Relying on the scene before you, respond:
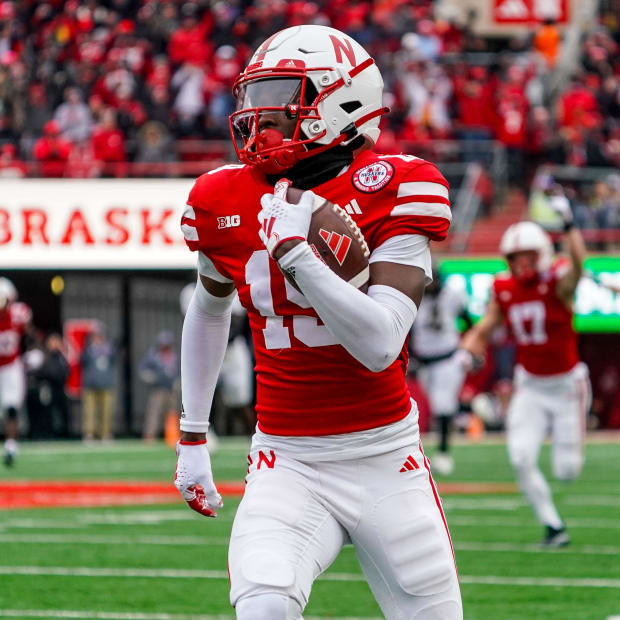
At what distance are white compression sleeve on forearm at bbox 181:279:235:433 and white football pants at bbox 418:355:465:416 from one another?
860cm

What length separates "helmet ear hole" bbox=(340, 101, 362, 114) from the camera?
3562mm

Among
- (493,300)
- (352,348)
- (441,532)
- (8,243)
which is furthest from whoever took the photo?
(8,243)

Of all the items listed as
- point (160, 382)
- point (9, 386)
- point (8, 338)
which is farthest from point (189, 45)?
point (9, 386)

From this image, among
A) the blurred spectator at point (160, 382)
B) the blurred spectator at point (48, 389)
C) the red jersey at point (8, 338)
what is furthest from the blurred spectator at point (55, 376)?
the red jersey at point (8, 338)

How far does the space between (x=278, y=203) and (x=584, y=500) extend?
25.0 feet

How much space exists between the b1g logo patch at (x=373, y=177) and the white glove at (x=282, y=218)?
0.19 meters

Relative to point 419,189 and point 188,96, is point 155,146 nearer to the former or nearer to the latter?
point 188,96

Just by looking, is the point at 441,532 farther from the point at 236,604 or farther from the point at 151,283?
the point at 151,283

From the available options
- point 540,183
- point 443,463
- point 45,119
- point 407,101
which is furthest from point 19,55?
point 443,463

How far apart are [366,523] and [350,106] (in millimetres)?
986

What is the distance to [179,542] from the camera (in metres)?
8.07

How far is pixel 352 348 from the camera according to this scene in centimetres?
320

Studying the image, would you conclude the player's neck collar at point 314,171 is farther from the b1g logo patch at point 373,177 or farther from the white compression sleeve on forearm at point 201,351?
the white compression sleeve on forearm at point 201,351

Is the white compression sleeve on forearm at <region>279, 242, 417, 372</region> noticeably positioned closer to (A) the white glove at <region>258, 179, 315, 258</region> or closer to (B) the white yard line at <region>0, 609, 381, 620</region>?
(A) the white glove at <region>258, 179, 315, 258</region>
